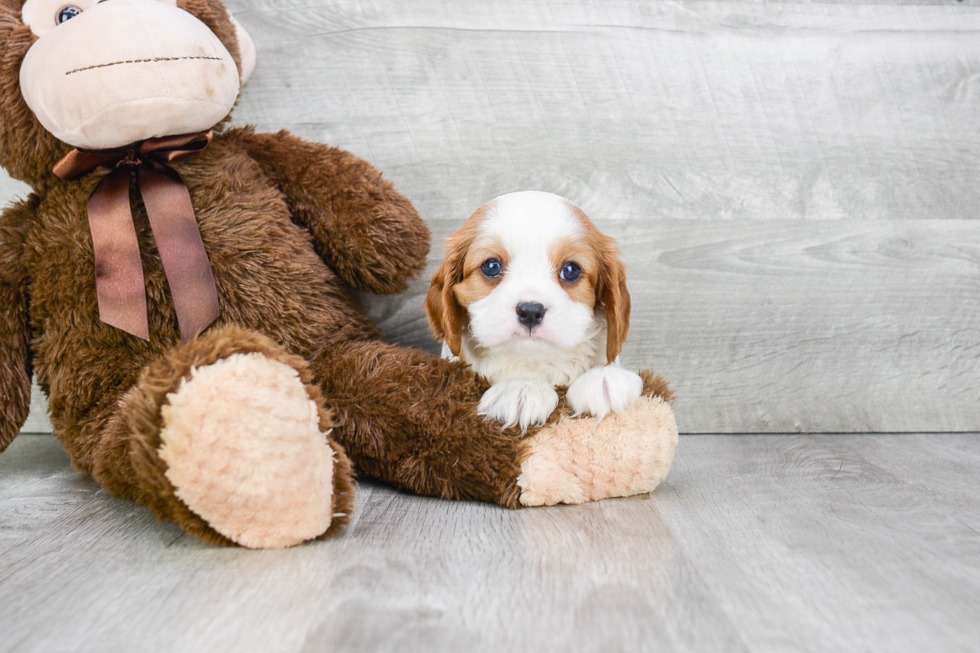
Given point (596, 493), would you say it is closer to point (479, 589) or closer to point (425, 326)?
point (479, 589)

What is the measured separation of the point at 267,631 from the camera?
68 cm

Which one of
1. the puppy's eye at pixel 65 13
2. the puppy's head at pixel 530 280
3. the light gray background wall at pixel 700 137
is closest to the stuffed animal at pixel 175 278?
the puppy's eye at pixel 65 13

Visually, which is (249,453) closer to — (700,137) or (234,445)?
(234,445)

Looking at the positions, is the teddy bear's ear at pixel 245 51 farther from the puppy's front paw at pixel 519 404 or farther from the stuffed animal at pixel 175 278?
the puppy's front paw at pixel 519 404

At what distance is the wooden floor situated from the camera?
2.22 ft

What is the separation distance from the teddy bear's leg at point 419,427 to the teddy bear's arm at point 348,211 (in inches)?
6.6

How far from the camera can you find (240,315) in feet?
3.77

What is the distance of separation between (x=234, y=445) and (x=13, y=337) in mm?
542

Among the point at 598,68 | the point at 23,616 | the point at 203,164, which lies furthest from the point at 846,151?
the point at 23,616

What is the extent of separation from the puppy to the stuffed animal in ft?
0.12

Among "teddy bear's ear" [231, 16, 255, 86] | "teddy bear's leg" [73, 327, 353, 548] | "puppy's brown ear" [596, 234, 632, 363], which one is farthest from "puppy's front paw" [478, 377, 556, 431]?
"teddy bear's ear" [231, 16, 255, 86]

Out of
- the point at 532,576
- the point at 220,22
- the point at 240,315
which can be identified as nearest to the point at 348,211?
the point at 240,315

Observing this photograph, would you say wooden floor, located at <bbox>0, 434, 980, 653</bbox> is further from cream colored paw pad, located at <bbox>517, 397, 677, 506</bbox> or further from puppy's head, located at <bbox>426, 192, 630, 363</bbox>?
puppy's head, located at <bbox>426, 192, 630, 363</bbox>

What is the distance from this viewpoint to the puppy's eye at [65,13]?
1.13 metres
